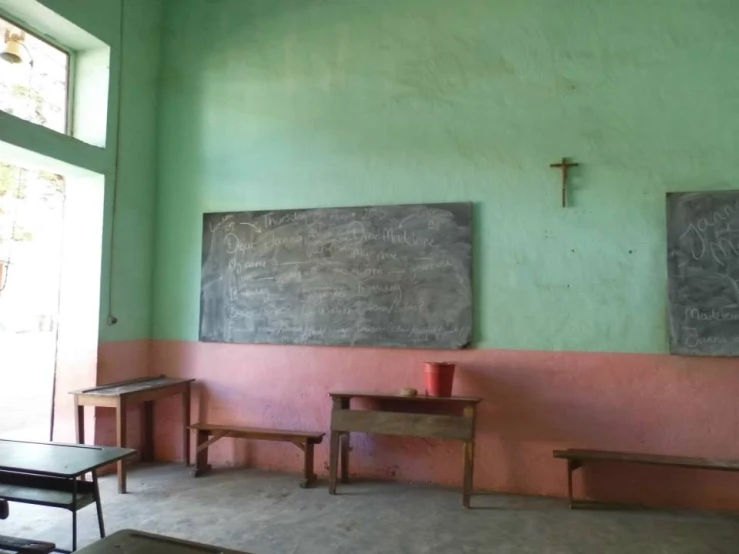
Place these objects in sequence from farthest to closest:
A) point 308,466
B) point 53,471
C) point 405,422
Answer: point 308,466
point 405,422
point 53,471

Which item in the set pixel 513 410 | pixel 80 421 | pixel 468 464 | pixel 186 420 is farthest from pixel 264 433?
pixel 513 410

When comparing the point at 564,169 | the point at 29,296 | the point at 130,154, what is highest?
the point at 130,154

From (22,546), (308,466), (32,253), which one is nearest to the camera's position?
(22,546)

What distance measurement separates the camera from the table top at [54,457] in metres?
2.49

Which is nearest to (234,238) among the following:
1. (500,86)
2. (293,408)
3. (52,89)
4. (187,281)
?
(187,281)

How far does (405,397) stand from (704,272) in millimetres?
2102

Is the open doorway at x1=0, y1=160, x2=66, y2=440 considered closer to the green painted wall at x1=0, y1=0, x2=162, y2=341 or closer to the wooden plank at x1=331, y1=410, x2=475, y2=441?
the green painted wall at x1=0, y1=0, x2=162, y2=341

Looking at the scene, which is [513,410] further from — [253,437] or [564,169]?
[253,437]

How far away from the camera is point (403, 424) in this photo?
379 centimetres

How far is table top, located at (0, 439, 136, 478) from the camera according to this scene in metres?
2.49

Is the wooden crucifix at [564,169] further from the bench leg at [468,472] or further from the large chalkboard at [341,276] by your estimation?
the bench leg at [468,472]

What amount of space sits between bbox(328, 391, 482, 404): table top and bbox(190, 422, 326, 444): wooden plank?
328mm

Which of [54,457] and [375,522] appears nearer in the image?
[54,457]

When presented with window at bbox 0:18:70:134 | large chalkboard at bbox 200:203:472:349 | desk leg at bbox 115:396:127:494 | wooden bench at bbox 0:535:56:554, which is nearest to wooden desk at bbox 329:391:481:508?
large chalkboard at bbox 200:203:472:349
